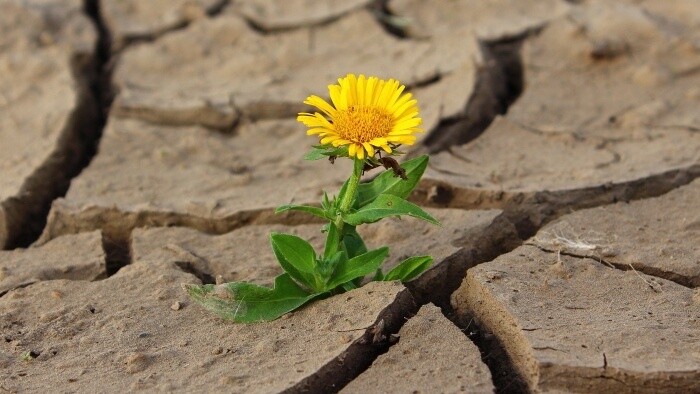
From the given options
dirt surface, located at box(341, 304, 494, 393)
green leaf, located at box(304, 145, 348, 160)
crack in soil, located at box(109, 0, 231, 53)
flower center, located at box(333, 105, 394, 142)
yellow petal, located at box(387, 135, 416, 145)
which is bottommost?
dirt surface, located at box(341, 304, 494, 393)

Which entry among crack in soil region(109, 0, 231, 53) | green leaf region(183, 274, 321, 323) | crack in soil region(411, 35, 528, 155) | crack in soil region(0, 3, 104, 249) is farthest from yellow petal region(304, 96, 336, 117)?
crack in soil region(109, 0, 231, 53)

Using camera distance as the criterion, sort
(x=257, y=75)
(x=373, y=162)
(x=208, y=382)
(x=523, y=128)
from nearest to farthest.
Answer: (x=208, y=382)
(x=373, y=162)
(x=523, y=128)
(x=257, y=75)

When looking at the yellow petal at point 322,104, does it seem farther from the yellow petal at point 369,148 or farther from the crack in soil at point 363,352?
the crack in soil at point 363,352

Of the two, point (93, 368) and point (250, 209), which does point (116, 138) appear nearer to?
point (250, 209)

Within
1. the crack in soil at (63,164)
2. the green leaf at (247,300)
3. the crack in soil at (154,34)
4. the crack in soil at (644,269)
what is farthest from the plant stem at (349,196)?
the crack in soil at (154,34)

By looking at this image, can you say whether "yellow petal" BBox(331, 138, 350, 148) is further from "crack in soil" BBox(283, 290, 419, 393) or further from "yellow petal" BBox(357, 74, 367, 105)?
"crack in soil" BBox(283, 290, 419, 393)

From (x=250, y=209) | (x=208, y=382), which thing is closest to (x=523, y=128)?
(x=250, y=209)
